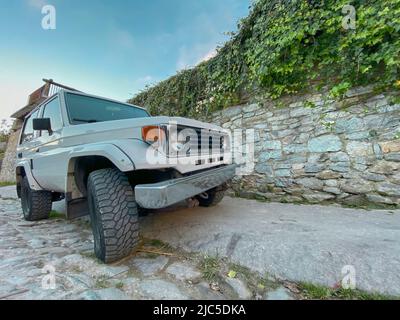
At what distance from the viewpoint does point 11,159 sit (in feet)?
38.8

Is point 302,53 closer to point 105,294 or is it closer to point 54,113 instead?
point 54,113

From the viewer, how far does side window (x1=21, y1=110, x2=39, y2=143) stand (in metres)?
3.46

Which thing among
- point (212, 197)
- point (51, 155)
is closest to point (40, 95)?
point (51, 155)

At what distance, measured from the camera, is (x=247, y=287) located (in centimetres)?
142

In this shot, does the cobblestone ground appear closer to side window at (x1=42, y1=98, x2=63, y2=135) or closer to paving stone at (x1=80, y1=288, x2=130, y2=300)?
paving stone at (x1=80, y1=288, x2=130, y2=300)

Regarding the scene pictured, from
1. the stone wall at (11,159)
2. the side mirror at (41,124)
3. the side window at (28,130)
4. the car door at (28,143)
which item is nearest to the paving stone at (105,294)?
the side mirror at (41,124)

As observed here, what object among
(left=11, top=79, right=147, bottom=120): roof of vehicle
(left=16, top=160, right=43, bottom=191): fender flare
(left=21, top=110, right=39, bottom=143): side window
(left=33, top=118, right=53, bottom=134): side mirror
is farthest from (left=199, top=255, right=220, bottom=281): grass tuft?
(left=11, top=79, right=147, bottom=120): roof of vehicle

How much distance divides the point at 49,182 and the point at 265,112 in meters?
3.56

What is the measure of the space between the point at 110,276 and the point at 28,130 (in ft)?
11.6

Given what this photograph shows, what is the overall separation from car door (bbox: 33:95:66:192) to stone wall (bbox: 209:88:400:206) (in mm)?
2972

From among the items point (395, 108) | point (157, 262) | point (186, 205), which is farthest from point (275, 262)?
point (395, 108)
